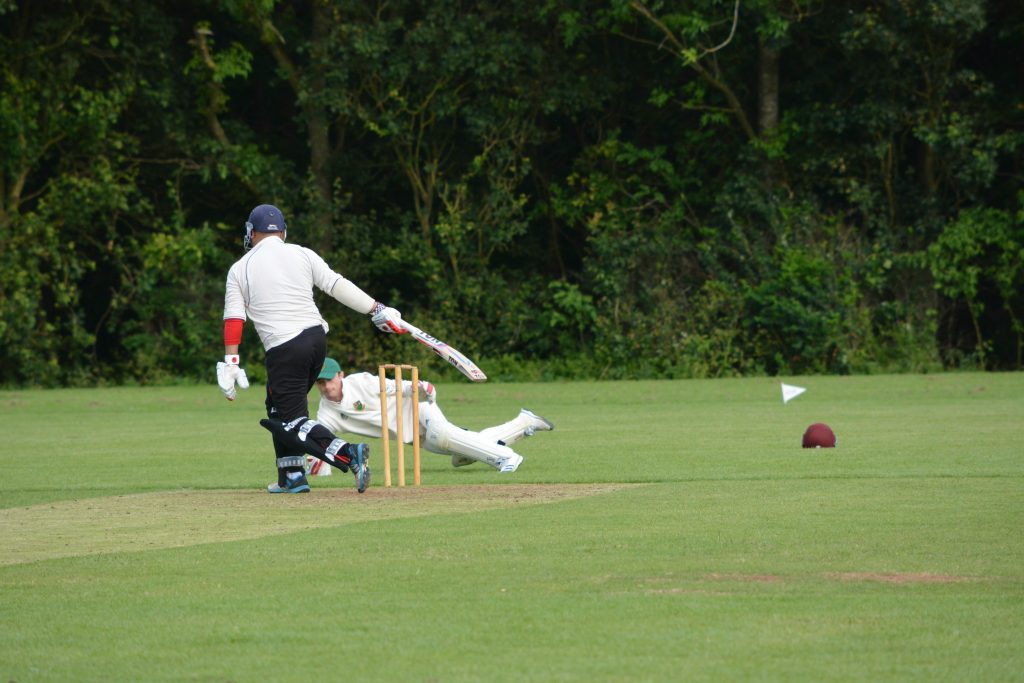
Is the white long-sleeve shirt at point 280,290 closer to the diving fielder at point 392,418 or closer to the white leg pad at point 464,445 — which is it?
the diving fielder at point 392,418

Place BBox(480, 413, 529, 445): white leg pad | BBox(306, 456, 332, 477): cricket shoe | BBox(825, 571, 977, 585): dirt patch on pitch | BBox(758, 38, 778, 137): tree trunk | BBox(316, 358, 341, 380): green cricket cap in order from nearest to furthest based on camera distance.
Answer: BBox(825, 571, 977, 585): dirt patch on pitch
BBox(316, 358, 341, 380): green cricket cap
BBox(306, 456, 332, 477): cricket shoe
BBox(480, 413, 529, 445): white leg pad
BBox(758, 38, 778, 137): tree trunk

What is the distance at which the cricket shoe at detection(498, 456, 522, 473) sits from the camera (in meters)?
11.6

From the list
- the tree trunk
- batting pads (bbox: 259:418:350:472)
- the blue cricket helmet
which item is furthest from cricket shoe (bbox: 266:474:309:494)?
the tree trunk

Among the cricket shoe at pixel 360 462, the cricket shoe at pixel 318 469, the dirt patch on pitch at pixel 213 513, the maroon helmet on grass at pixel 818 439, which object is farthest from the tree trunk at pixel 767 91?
A: the cricket shoe at pixel 360 462

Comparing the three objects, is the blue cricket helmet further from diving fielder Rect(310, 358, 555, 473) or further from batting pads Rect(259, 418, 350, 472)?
batting pads Rect(259, 418, 350, 472)

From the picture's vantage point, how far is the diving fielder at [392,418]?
37.3 feet

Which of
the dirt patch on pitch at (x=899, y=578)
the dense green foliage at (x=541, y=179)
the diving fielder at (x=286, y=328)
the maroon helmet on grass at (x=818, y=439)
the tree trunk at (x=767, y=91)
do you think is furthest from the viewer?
the tree trunk at (x=767, y=91)

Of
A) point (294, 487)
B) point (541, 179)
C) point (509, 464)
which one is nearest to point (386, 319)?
point (294, 487)

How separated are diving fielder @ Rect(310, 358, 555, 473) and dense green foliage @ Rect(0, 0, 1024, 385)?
17.1 meters

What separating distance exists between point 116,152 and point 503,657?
89.5 feet

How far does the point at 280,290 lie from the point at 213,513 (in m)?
1.82

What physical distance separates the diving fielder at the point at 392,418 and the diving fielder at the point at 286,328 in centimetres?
62

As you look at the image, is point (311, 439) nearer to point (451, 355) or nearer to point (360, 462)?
point (360, 462)

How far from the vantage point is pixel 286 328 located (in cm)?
1053
